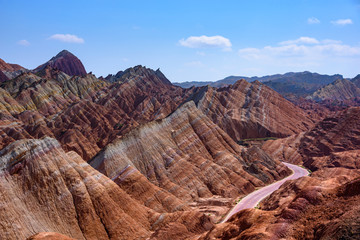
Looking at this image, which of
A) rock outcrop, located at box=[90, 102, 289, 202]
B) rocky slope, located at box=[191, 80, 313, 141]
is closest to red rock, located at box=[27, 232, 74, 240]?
rock outcrop, located at box=[90, 102, 289, 202]

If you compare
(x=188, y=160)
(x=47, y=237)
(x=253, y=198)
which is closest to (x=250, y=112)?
(x=188, y=160)

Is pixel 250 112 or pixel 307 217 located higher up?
pixel 250 112

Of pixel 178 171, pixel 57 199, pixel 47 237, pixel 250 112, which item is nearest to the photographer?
pixel 47 237

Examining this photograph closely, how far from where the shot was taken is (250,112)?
141125mm

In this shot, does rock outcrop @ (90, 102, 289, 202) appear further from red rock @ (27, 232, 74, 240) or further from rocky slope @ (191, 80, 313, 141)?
rocky slope @ (191, 80, 313, 141)

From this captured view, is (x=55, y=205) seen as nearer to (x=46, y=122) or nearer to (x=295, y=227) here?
(x=295, y=227)

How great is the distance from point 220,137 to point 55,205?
57.6 metres

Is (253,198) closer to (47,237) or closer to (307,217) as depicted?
(307,217)

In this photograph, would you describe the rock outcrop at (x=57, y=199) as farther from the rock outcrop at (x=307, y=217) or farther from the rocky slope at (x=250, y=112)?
the rocky slope at (x=250, y=112)

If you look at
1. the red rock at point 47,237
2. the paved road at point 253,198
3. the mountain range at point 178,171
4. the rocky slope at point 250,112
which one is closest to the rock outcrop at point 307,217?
the mountain range at point 178,171

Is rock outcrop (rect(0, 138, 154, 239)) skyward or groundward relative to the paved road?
skyward

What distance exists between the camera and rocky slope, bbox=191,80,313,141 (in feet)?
446

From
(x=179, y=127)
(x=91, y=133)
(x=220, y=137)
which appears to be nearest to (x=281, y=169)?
(x=220, y=137)

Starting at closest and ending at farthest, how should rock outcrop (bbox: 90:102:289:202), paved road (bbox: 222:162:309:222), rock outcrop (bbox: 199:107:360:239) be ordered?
rock outcrop (bbox: 199:107:360:239)
paved road (bbox: 222:162:309:222)
rock outcrop (bbox: 90:102:289:202)
